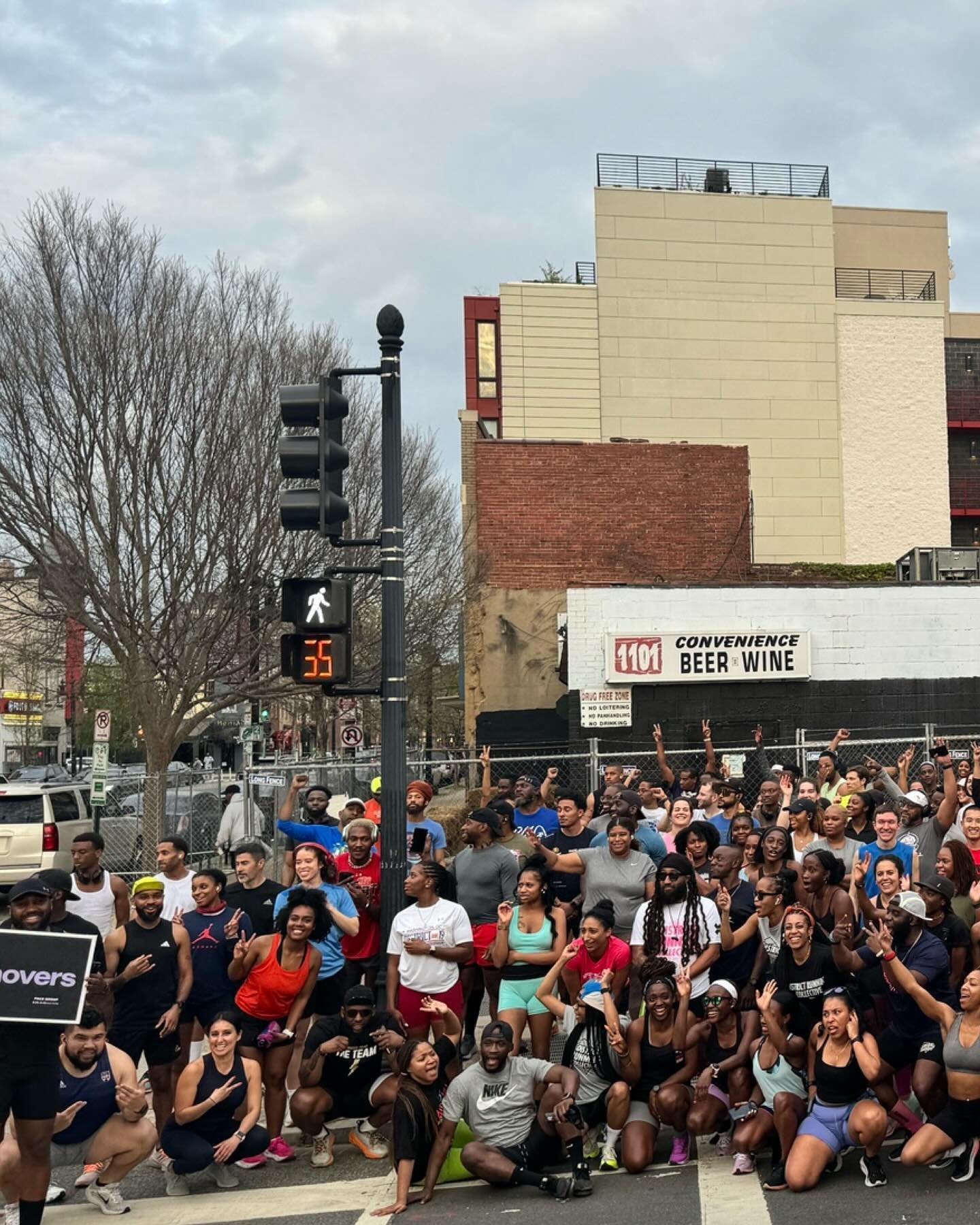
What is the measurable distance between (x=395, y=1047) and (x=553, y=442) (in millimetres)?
21588

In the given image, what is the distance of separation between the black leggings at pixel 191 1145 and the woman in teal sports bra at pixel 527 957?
1870mm

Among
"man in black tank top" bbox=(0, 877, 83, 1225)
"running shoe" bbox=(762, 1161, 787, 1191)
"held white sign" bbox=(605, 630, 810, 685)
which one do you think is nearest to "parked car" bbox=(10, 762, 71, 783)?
"held white sign" bbox=(605, 630, 810, 685)

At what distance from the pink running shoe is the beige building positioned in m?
34.1

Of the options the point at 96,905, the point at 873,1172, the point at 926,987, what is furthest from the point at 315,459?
the point at 873,1172

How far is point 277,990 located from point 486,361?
1653 inches

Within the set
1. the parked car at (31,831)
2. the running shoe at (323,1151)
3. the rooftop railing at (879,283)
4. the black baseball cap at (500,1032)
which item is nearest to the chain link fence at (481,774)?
the parked car at (31,831)

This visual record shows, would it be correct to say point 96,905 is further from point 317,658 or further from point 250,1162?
point 317,658

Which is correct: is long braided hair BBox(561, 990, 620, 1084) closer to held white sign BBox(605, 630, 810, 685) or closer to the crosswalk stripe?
the crosswalk stripe

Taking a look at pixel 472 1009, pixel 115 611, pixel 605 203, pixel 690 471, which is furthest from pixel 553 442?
pixel 472 1009

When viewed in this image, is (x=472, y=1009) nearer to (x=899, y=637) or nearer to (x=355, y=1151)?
(x=355, y=1151)

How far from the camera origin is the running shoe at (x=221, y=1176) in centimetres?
757

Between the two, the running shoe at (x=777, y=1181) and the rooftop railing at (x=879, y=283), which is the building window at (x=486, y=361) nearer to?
the rooftop railing at (x=879, y=283)

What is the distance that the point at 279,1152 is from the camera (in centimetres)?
795

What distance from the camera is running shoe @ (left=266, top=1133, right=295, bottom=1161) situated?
26.1 feet
